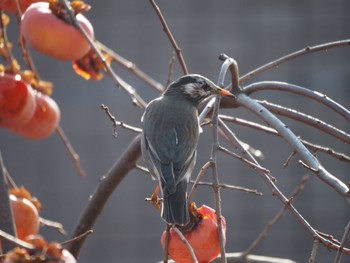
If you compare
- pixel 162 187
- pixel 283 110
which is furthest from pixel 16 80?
pixel 283 110

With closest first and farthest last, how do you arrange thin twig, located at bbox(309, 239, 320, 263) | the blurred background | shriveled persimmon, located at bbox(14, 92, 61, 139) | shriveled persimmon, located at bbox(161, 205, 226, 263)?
thin twig, located at bbox(309, 239, 320, 263) → shriveled persimmon, located at bbox(161, 205, 226, 263) → shriveled persimmon, located at bbox(14, 92, 61, 139) → the blurred background

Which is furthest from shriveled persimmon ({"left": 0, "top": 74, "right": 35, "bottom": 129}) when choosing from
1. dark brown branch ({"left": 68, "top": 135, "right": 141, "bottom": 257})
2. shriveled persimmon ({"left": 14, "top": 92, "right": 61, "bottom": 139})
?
dark brown branch ({"left": 68, "top": 135, "right": 141, "bottom": 257})

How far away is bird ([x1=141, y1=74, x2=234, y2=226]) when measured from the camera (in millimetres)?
1686

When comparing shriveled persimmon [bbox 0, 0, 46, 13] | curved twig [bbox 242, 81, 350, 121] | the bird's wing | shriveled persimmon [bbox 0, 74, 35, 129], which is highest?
shriveled persimmon [bbox 0, 0, 46, 13]

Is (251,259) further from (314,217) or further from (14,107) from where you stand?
(314,217)

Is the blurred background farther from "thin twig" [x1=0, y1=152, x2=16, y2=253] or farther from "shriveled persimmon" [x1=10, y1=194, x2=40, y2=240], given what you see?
"thin twig" [x1=0, y1=152, x2=16, y2=253]

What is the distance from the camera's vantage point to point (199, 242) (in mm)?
1565

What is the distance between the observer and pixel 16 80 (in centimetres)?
182

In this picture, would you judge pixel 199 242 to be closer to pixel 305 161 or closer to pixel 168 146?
pixel 305 161

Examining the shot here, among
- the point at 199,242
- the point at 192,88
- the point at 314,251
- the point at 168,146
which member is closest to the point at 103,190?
the point at 168,146

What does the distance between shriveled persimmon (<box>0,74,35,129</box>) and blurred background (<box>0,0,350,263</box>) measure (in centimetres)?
310

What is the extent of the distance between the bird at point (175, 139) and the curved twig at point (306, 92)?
0.20 feet

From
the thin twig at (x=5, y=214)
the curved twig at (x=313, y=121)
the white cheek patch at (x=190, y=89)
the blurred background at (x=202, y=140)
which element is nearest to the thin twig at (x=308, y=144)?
the curved twig at (x=313, y=121)

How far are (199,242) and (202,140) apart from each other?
3350 mm
